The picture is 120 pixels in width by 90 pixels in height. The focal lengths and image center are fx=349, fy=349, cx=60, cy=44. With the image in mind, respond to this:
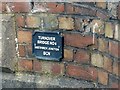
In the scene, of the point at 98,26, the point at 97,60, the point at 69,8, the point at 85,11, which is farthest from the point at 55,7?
the point at 97,60

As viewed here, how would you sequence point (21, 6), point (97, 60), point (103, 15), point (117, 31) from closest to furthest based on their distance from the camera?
point (117, 31)
point (103, 15)
point (97, 60)
point (21, 6)

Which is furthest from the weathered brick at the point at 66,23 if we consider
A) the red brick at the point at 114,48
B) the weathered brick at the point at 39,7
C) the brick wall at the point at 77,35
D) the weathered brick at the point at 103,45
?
the red brick at the point at 114,48

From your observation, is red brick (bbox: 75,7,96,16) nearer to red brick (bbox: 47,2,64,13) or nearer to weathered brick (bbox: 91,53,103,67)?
red brick (bbox: 47,2,64,13)

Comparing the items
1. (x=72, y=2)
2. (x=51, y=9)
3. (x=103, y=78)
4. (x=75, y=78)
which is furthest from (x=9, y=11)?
(x=103, y=78)

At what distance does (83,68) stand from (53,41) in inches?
10.3

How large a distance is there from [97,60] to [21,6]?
639mm

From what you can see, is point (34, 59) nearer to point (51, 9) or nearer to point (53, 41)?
point (53, 41)

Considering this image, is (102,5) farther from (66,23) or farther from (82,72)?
(82,72)

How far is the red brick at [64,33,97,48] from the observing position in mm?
2126

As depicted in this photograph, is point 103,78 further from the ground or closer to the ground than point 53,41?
closer to the ground

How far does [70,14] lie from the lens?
218 centimetres

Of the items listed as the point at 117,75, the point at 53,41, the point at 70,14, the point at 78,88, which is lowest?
the point at 78,88

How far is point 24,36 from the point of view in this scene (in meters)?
2.36

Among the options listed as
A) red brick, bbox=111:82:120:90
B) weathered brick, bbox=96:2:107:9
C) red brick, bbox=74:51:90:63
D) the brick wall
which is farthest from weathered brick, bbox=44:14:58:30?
red brick, bbox=111:82:120:90
